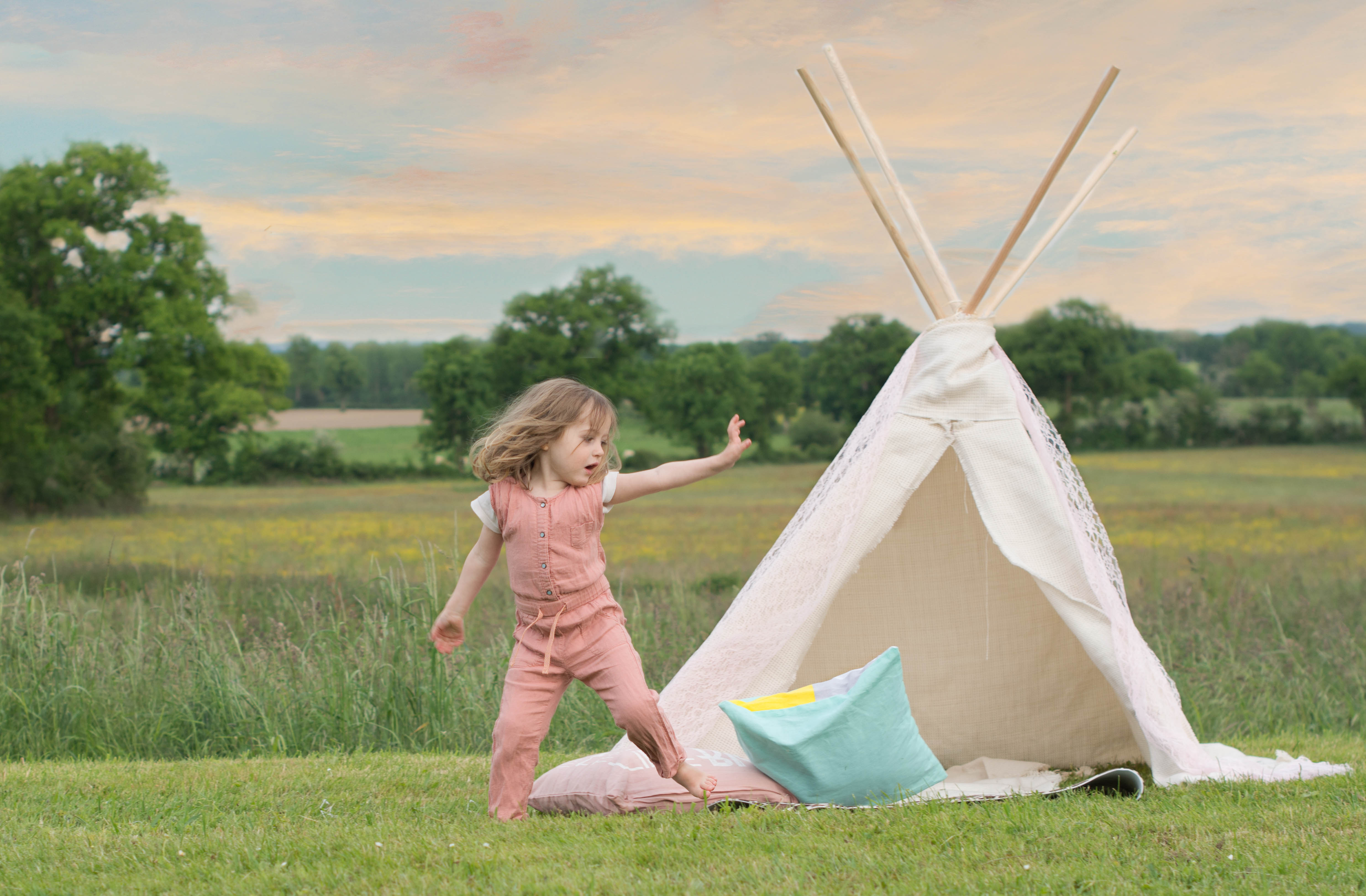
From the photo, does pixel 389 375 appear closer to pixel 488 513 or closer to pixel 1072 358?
pixel 1072 358

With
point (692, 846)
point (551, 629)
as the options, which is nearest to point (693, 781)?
point (692, 846)

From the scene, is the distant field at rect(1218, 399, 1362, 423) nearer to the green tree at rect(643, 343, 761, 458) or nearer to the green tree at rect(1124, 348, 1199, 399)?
the green tree at rect(1124, 348, 1199, 399)

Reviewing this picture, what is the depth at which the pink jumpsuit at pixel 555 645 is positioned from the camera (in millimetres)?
2766

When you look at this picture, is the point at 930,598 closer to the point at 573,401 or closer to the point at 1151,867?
the point at 1151,867

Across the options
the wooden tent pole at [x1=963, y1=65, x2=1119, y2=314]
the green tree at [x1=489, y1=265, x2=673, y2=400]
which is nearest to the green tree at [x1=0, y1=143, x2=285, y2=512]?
the green tree at [x1=489, y1=265, x2=673, y2=400]

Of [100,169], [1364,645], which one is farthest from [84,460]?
[1364,645]

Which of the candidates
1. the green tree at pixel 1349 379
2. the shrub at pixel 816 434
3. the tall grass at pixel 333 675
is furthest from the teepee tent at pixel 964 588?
the green tree at pixel 1349 379

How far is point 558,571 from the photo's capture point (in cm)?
277

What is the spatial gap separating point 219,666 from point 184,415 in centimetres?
1682

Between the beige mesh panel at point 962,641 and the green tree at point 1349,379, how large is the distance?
62.8 ft

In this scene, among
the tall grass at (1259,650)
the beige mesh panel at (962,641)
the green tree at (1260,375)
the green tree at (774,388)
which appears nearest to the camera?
the beige mesh panel at (962,641)

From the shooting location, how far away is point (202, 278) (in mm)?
20344

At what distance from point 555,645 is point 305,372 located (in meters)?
20.5

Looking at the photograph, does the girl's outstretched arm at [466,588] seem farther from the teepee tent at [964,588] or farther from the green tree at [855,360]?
the green tree at [855,360]
